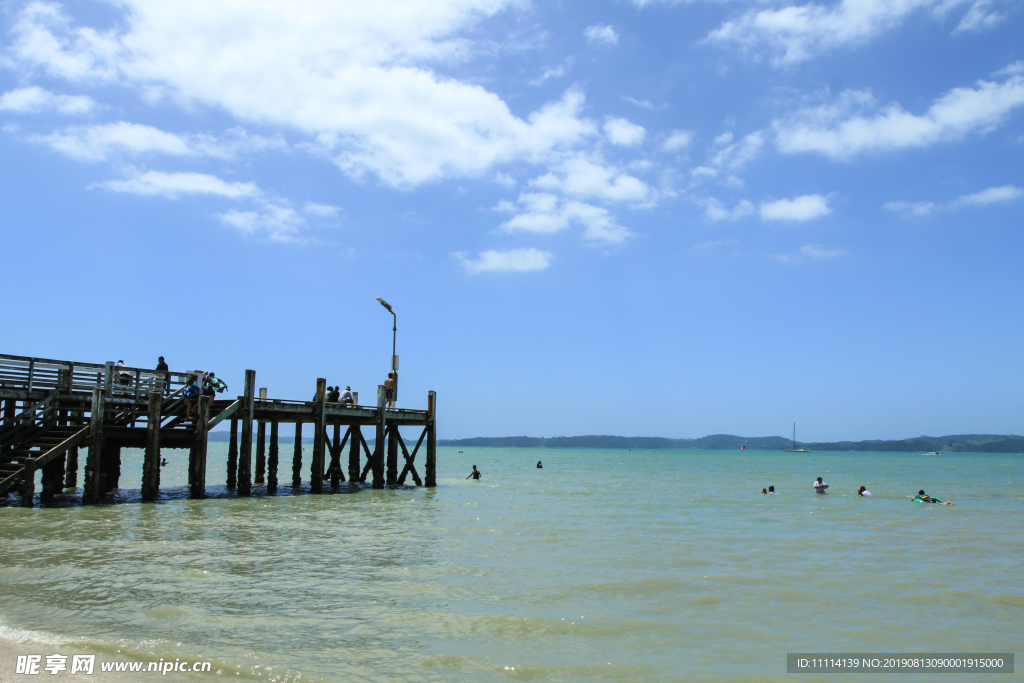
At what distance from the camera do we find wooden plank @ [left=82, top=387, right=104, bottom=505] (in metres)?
20.4

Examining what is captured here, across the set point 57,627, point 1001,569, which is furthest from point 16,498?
point 1001,569

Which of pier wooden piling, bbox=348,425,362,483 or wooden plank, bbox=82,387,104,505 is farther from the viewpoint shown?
pier wooden piling, bbox=348,425,362,483

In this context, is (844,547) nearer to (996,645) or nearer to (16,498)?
(996,645)

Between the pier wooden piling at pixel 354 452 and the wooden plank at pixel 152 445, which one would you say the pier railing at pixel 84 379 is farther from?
the pier wooden piling at pixel 354 452

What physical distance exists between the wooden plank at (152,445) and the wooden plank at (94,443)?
4.32 ft

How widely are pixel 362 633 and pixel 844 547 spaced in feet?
47.5

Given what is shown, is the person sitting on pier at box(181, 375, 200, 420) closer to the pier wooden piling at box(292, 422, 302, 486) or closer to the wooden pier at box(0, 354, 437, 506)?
the wooden pier at box(0, 354, 437, 506)

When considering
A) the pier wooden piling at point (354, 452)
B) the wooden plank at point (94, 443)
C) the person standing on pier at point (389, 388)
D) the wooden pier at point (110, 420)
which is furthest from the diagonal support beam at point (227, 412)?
the pier wooden piling at point (354, 452)

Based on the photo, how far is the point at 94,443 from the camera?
2045 centimetres

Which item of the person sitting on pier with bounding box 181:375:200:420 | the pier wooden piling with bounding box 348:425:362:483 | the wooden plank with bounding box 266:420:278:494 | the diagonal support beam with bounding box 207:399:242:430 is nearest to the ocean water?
the diagonal support beam with bounding box 207:399:242:430

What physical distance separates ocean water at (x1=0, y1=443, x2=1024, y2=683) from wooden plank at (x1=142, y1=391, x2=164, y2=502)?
66cm

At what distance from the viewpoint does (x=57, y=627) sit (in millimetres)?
8906

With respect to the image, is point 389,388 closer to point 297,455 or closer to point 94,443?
point 297,455

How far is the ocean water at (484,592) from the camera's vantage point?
8.59 m
